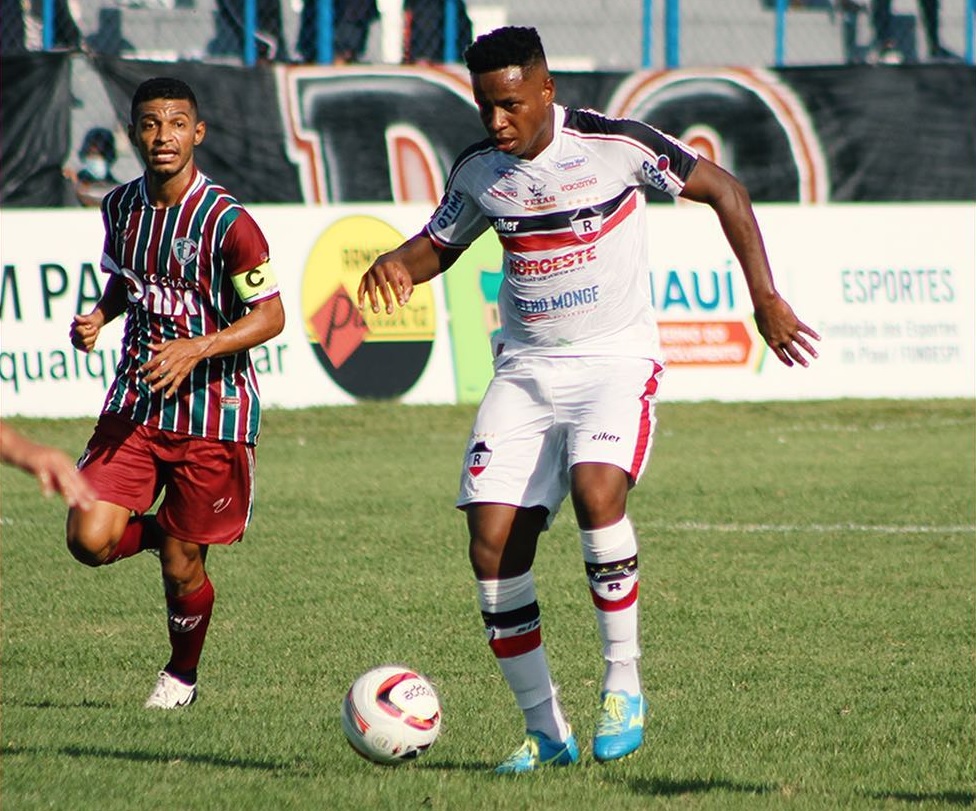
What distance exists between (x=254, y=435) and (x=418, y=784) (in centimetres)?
179

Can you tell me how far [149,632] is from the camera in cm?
739

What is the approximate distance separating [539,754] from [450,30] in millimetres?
13182

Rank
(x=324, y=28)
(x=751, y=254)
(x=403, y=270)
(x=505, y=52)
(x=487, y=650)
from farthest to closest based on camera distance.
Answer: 1. (x=324, y=28)
2. (x=487, y=650)
3. (x=403, y=270)
4. (x=751, y=254)
5. (x=505, y=52)

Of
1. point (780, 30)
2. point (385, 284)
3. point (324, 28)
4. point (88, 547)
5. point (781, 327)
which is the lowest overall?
point (780, 30)

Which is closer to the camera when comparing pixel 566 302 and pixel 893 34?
pixel 566 302

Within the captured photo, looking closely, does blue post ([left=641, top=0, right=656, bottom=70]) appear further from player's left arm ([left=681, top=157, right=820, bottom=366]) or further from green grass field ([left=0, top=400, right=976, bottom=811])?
player's left arm ([left=681, top=157, right=820, bottom=366])

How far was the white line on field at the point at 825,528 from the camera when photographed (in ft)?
32.0

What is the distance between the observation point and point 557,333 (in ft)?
17.6

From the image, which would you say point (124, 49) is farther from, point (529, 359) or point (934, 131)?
point (529, 359)

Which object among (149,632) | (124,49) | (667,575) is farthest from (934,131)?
(149,632)

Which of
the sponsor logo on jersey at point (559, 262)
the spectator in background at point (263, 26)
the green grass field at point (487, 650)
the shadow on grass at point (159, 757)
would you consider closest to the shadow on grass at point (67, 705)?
the green grass field at point (487, 650)

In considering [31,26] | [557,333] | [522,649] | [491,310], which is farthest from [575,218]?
[31,26]

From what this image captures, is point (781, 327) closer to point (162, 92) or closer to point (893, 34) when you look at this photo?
point (162, 92)

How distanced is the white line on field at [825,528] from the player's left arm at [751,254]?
15.0 ft
